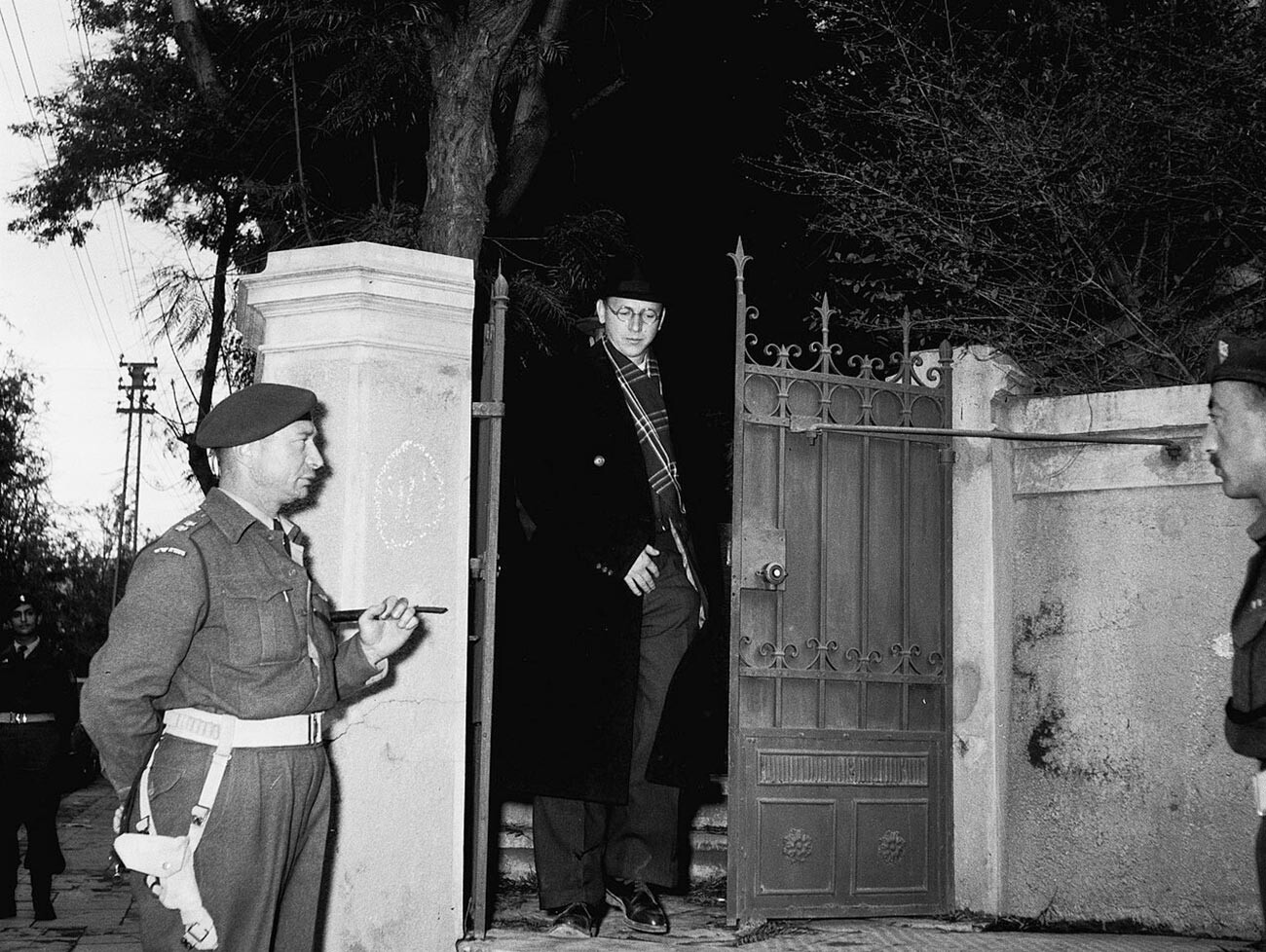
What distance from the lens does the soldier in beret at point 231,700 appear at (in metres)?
3.36

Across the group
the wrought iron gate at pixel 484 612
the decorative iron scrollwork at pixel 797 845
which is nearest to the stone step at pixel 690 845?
the decorative iron scrollwork at pixel 797 845

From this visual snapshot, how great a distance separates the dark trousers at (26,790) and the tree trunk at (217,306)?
11.6ft

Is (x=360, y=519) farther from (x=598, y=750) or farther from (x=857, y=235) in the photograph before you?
(x=857, y=235)

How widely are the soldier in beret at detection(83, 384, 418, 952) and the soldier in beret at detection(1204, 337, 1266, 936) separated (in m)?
2.15

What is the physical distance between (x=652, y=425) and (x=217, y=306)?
8409mm

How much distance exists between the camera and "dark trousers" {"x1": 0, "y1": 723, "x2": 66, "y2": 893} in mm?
8383

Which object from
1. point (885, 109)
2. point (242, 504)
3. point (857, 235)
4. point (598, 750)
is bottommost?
point (598, 750)

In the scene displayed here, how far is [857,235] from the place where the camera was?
773 cm

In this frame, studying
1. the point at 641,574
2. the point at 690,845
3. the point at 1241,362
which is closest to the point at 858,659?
the point at 641,574

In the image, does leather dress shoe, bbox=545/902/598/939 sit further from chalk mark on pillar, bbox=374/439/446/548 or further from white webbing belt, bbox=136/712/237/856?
white webbing belt, bbox=136/712/237/856

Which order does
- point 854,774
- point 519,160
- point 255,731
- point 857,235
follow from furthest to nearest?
1. point 519,160
2. point 857,235
3. point 854,774
4. point 255,731

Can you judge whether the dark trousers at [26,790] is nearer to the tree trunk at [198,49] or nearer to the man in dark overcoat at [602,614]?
the man in dark overcoat at [602,614]

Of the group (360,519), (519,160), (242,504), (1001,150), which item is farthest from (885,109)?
(242,504)

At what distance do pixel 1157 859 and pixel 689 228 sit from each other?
6709mm
